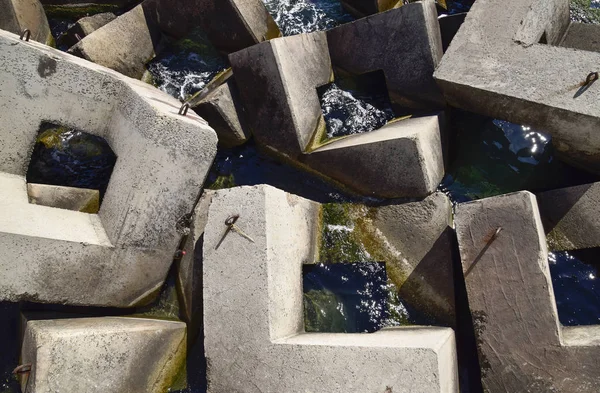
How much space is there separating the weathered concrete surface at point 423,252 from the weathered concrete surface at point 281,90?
4.01 feet

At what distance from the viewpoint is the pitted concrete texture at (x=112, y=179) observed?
3.89m

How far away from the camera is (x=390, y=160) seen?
446 centimetres

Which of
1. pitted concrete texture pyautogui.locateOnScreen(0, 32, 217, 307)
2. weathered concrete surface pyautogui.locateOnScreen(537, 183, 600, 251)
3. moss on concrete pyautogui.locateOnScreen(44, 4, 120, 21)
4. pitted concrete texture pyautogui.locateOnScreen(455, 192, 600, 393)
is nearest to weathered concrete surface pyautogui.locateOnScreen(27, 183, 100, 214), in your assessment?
pitted concrete texture pyautogui.locateOnScreen(0, 32, 217, 307)

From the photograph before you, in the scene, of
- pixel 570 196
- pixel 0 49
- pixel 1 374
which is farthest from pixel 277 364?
pixel 0 49

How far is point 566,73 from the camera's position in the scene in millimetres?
4188

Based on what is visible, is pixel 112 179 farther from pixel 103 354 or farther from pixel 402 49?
pixel 402 49

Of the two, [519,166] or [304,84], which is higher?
[304,84]

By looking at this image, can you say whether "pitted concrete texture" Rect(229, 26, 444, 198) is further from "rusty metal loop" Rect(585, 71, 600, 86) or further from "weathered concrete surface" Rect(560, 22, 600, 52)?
"weathered concrete surface" Rect(560, 22, 600, 52)

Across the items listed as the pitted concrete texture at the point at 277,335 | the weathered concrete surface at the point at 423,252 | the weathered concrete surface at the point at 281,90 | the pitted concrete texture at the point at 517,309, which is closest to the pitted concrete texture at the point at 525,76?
the pitted concrete texture at the point at 517,309

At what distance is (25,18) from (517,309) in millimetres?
5842

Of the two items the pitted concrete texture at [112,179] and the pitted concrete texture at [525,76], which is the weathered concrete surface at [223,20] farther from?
the pitted concrete texture at [525,76]

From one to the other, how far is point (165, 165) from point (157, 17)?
275cm

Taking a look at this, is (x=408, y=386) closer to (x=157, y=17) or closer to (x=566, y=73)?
(x=566, y=73)

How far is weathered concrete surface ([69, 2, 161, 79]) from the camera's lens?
5.34 meters
